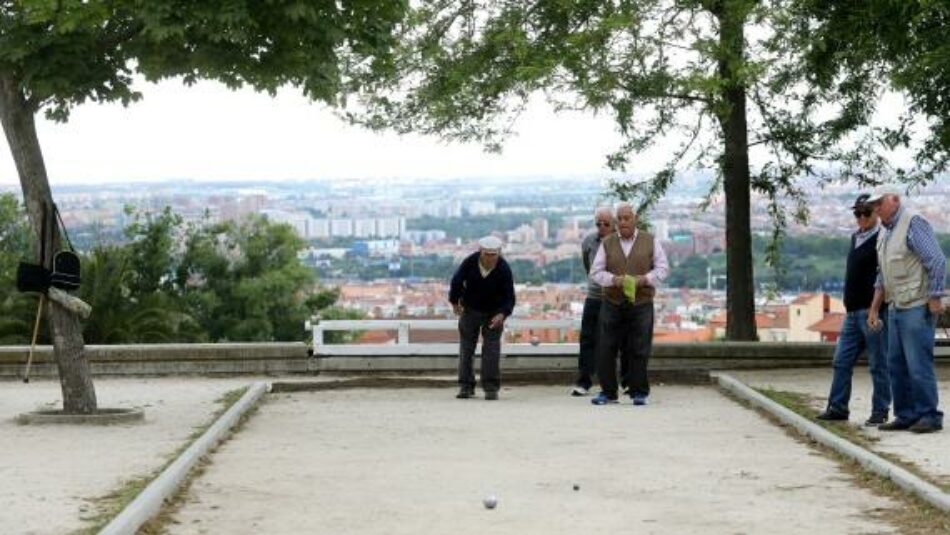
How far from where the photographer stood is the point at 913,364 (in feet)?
47.1

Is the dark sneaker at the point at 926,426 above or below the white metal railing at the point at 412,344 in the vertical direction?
below

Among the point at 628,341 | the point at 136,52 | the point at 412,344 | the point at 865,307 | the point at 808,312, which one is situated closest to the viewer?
the point at 865,307

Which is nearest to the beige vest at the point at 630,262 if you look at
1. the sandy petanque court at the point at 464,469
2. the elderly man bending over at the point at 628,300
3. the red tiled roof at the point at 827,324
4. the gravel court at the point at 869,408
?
the elderly man bending over at the point at 628,300

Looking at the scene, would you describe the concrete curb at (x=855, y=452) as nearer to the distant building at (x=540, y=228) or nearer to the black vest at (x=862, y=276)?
the black vest at (x=862, y=276)

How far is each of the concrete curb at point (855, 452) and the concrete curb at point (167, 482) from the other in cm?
401

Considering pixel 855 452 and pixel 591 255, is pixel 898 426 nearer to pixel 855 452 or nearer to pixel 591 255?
pixel 855 452

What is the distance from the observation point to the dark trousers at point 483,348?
19.2 metres

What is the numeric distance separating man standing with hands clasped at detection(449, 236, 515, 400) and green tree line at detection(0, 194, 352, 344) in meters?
9.00

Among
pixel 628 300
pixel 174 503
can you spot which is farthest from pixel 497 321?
pixel 174 503

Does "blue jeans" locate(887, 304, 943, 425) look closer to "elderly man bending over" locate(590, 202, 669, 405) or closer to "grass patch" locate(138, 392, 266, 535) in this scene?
"elderly man bending over" locate(590, 202, 669, 405)

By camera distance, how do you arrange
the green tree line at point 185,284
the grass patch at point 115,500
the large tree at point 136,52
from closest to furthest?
the grass patch at point 115,500
the large tree at point 136,52
the green tree line at point 185,284

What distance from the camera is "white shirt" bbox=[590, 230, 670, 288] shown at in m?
18.1

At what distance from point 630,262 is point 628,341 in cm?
75

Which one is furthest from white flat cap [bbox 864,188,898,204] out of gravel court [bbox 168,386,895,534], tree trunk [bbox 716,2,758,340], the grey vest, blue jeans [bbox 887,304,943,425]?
tree trunk [bbox 716,2,758,340]
